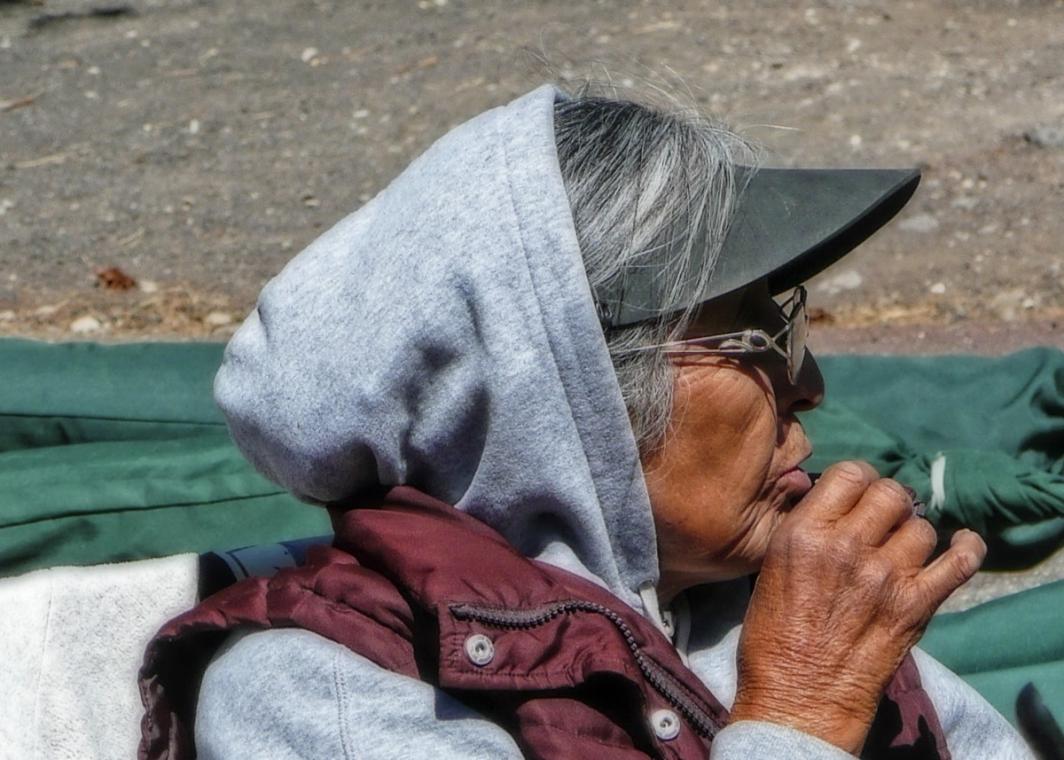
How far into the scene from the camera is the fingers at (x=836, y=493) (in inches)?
75.3

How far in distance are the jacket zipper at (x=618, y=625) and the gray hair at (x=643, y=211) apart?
0.24 meters

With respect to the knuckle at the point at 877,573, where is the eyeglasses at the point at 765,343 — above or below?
above

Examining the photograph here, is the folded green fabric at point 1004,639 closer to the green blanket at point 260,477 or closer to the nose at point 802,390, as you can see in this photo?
the green blanket at point 260,477

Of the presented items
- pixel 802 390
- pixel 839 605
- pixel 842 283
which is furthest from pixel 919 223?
pixel 839 605

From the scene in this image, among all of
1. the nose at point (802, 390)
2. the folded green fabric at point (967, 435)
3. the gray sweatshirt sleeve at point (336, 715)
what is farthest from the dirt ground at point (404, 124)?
the gray sweatshirt sleeve at point (336, 715)

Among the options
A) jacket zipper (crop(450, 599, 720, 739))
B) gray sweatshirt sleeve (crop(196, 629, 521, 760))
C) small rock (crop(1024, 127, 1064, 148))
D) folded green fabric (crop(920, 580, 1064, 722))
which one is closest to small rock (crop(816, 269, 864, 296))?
small rock (crop(1024, 127, 1064, 148))

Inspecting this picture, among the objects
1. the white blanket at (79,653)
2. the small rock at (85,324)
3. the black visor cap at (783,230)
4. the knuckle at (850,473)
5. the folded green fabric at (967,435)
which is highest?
the black visor cap at (783,230)

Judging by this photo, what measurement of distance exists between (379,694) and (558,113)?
78 cm

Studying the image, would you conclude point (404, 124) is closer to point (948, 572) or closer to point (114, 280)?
point (114, 280)

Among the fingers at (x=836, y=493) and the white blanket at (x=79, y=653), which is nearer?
the fingers at (x=836, y=493)

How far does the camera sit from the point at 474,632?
1.68 metres

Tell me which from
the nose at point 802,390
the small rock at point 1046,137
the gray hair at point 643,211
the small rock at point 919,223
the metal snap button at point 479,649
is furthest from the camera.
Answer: the small rock at point 1046,137

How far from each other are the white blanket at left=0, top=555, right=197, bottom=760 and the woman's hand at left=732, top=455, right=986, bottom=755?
0.84 meters

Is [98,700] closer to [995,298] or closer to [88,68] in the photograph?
[995,298]
